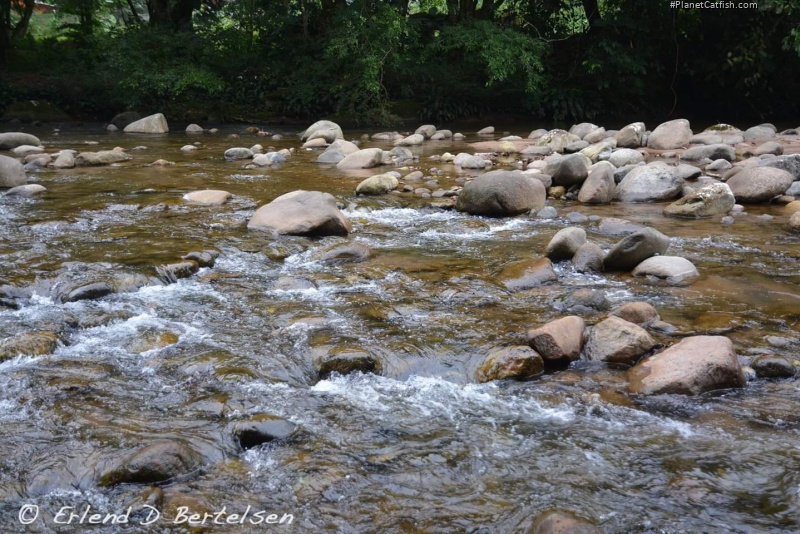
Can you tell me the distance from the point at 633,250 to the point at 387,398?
253 cm

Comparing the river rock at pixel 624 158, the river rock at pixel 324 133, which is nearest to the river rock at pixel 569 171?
the river rock at pixel 624 158

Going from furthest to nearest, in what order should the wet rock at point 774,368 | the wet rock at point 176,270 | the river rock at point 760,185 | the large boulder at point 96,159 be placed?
the large boulder at point 96,159 < the river rock at point 760,185 < the wet rock at point 176,270 < the wet rock at point 774,368

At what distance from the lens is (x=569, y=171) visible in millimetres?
7973

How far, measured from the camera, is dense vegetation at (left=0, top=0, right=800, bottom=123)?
1619 centimetres

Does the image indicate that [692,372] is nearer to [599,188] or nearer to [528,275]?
[528,275]

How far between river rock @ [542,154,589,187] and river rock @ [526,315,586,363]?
4.49m

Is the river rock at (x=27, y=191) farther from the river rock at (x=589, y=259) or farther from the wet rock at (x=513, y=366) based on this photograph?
the wet rock at (x=513, y=366)

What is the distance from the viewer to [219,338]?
3924mm

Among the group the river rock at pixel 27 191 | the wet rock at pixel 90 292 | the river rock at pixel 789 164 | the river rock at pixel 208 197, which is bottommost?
the wet rock at pixel 90 292

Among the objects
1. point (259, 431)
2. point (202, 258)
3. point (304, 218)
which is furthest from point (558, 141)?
point (259, 431)

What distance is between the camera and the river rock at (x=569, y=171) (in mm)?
→ 7953

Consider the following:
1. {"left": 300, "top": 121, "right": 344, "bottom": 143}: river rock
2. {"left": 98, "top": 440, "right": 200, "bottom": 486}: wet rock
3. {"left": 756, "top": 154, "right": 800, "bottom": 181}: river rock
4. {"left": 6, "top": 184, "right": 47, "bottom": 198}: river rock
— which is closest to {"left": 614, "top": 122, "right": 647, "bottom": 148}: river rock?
{"left": 756, "top": 154, "right": 800, "bottom": 181}: river rock

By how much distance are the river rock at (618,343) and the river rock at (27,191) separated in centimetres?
639

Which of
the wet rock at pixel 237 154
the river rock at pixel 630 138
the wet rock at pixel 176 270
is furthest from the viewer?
the river rock at pixel 630 138
